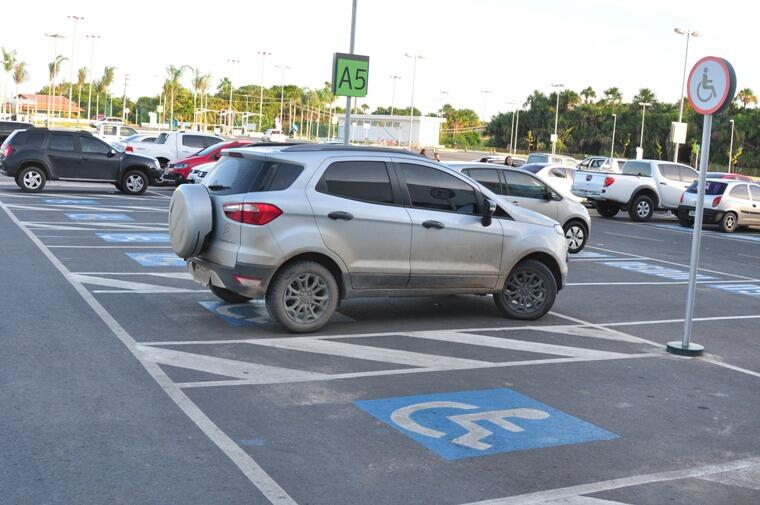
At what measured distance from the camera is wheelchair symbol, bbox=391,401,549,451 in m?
6.30

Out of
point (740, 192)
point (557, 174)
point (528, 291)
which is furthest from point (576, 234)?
point (557, 174)

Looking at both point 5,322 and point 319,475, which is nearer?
point 319,475

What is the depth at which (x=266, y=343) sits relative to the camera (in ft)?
29.2

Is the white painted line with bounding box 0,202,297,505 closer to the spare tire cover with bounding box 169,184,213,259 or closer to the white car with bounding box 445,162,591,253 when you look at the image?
the spare tire cover with bounding box 169,184,213,259

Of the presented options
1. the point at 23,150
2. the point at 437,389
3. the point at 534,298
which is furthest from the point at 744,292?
the point at 23,150

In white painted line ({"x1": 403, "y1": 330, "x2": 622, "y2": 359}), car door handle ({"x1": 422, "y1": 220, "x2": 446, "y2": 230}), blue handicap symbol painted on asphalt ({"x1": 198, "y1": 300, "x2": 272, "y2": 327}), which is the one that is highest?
car door handle ({"x1": 422, "y1": 220, "x2": 446, "y2": 230})

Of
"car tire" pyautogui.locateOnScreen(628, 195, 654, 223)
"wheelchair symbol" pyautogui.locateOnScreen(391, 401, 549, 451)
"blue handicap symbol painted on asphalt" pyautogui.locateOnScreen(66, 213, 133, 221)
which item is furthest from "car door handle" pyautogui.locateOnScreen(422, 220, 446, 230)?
"car tire" pyautogui.locateOnScreen(628, 195, 654, 223)

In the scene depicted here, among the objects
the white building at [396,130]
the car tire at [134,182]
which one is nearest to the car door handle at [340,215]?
the car tire at [134,182]

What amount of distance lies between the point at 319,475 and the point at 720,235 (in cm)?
2395

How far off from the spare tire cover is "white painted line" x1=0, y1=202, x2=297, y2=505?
3.43 ft

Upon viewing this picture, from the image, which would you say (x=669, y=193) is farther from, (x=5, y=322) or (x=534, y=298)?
(x=5, y=322)

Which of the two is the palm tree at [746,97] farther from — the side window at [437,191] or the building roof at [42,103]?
the side window at [437,191]

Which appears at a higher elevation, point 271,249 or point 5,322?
point 271,249

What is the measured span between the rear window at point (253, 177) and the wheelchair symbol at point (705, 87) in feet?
13.3
